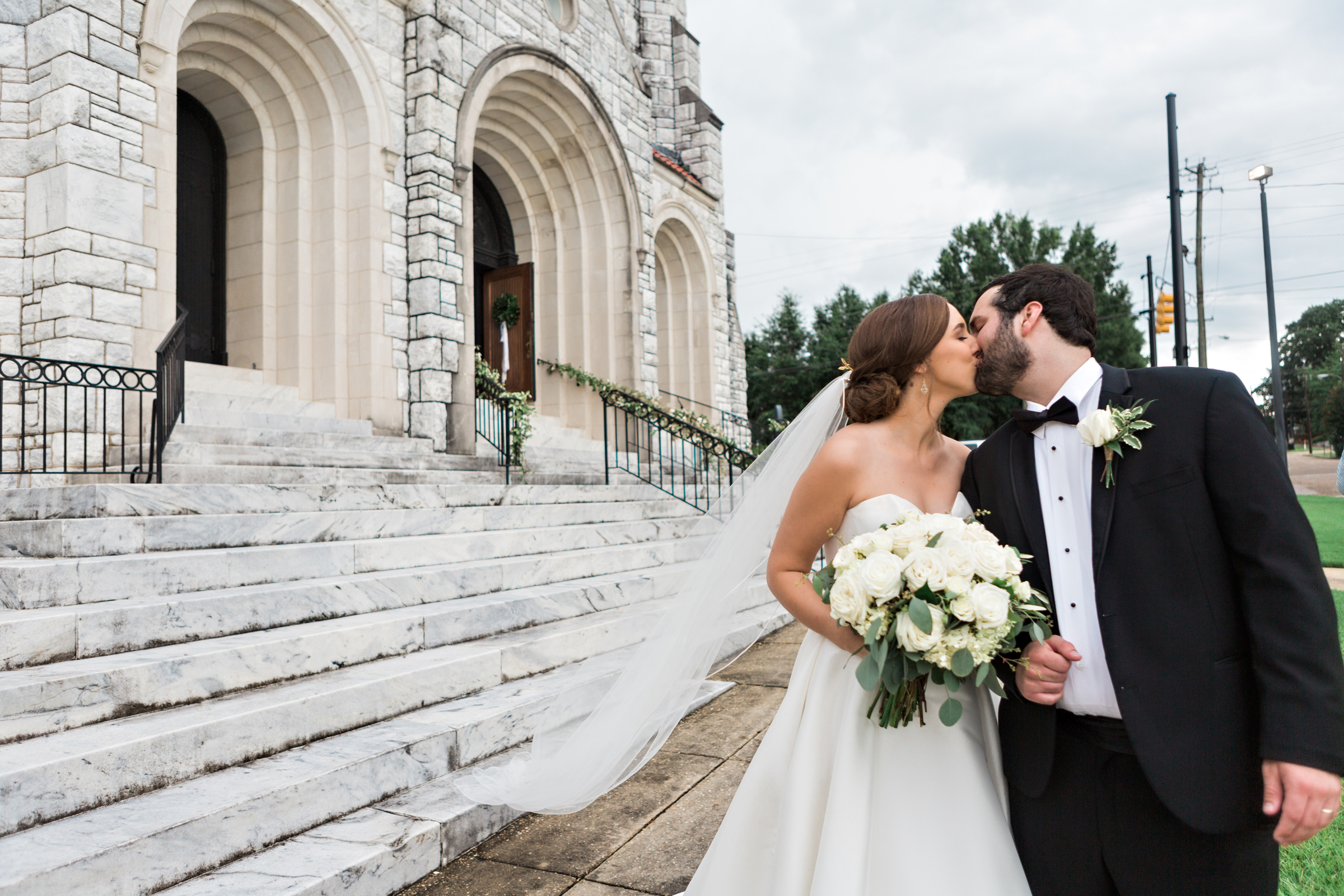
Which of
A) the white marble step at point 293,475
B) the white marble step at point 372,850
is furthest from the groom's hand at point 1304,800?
the white marble step at point 293,475

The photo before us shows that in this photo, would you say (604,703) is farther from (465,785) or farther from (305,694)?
(305,694)

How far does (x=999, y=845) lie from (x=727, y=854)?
78cm

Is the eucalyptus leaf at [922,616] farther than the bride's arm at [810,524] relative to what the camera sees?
No

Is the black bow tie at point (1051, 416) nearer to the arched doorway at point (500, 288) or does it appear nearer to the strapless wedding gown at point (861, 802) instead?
the strapless wedding gown at point (861, 802)

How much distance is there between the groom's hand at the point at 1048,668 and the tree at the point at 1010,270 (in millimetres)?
34121

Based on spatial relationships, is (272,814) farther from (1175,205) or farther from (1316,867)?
(1175,205)

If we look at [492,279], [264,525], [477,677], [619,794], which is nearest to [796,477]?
Result: [619,794]

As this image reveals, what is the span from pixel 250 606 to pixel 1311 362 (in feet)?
317

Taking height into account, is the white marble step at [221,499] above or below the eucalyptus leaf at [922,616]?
above

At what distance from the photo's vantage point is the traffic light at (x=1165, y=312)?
16281 mm

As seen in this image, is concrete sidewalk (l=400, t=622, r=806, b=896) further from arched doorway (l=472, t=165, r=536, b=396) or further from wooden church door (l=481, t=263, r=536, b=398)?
wooden church door (l=481, t=263, r=536, b=398)

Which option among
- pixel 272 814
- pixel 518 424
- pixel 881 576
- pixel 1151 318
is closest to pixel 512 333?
pixel 518 424

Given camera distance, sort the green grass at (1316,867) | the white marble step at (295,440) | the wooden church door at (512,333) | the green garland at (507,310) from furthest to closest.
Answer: the green garland at (507,310) → the wooden church door at (512,333) → the white marble step at (295,440) → the green grass at (1316,867)

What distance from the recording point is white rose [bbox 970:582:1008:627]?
167 centimetres
